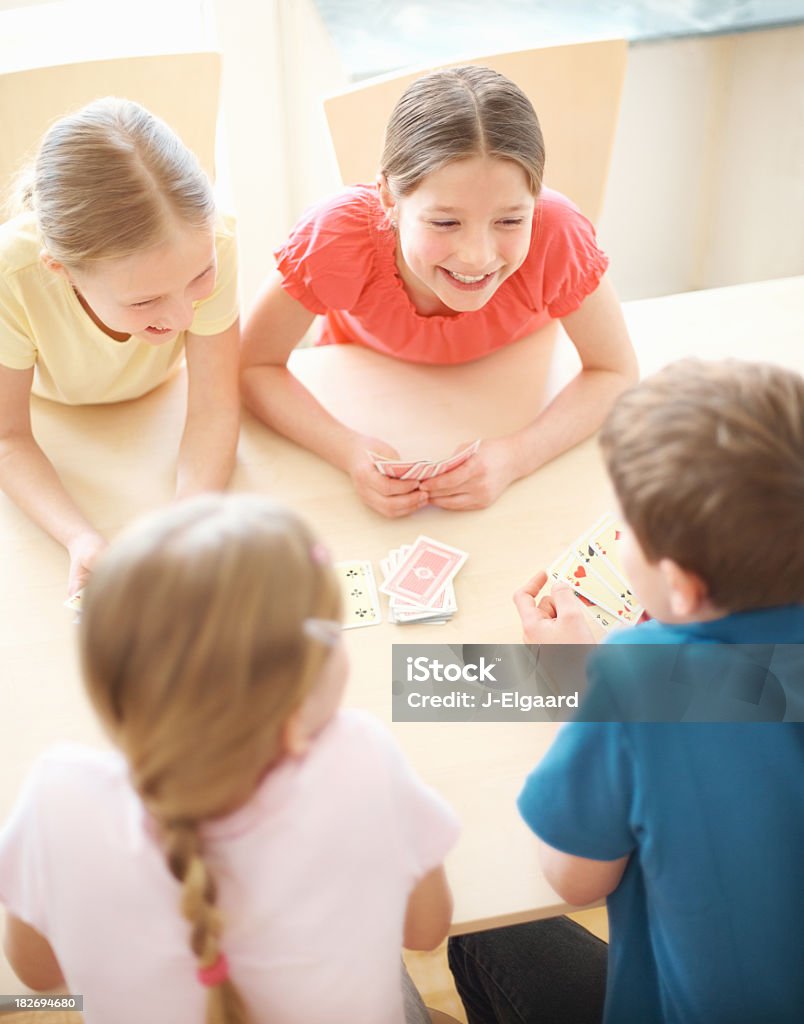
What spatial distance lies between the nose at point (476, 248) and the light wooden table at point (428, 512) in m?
0.34

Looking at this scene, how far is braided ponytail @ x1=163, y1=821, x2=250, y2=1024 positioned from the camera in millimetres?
885

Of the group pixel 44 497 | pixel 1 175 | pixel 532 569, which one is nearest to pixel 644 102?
pixel 1 175

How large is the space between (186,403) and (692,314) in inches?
43.6

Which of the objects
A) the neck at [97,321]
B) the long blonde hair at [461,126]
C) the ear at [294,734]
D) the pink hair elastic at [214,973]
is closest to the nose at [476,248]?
the long blonde hair at [461,126]

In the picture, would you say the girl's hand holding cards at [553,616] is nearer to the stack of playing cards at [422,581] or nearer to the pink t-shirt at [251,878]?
the stack of playing cards at [422,581]

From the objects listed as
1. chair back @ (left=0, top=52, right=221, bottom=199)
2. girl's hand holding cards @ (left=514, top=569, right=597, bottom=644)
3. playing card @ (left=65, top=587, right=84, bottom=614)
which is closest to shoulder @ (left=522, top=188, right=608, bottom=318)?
girl's hand holding cards @ (left=514, top=569, right=597, bottom=644)

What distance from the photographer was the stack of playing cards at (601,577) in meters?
1.58

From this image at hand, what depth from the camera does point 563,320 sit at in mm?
2008

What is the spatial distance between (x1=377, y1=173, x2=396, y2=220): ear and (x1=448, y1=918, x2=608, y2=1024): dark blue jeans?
127cm

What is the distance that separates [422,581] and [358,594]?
0.35ft

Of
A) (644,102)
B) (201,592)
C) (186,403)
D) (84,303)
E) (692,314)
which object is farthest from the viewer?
(644,102)

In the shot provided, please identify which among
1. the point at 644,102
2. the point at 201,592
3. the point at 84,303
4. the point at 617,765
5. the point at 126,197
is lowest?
the point at 617,765

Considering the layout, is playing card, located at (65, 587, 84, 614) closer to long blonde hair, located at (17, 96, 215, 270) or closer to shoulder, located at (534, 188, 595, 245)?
long blonde hair, located at (17, 96, 215, 270)

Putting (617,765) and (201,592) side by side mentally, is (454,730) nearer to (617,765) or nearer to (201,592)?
(617,765)
